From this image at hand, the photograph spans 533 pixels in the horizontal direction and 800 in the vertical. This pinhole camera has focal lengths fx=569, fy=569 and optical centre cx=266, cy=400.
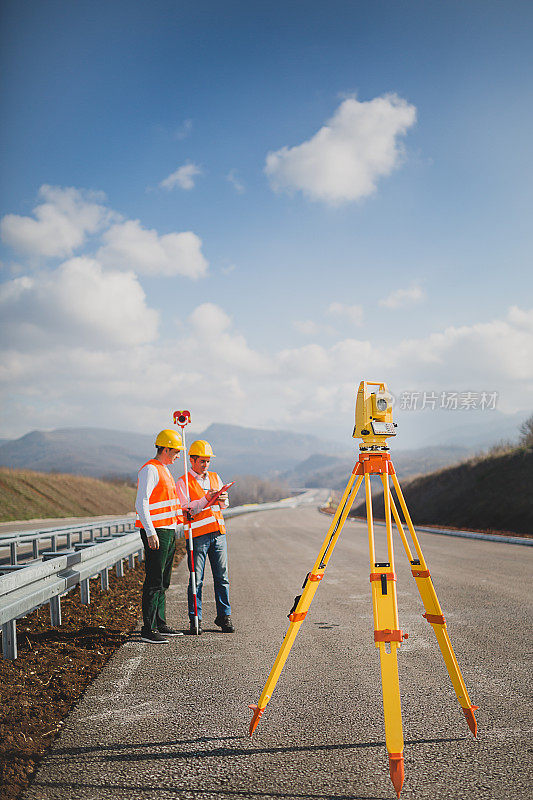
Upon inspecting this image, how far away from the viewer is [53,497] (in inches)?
1954

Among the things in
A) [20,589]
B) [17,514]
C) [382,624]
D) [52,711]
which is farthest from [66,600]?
[17,514]

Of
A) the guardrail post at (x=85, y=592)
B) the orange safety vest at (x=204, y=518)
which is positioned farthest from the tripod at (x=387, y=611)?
the guardrail post at (x=85, y=592)

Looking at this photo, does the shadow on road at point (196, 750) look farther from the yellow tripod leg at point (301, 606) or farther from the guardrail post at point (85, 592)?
the guardrail post at point (85, 592)

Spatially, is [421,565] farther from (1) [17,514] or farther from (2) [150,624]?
(1) [17,514]

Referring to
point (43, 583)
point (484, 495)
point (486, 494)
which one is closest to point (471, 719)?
point (43, 583)

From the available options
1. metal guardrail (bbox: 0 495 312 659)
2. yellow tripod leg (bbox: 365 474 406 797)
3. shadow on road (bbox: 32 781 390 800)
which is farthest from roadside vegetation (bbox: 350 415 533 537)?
shadow on road (bbox: 32 781 390 800)

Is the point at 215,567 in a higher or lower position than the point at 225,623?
higher

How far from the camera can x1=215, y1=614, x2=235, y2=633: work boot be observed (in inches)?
269

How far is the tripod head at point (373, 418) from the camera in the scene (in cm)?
392

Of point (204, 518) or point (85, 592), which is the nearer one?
point (204, 518)

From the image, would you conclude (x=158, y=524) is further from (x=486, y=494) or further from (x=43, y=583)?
(x=486, y=494)

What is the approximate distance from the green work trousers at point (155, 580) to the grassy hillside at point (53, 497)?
32.2 metres

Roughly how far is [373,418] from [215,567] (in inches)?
154

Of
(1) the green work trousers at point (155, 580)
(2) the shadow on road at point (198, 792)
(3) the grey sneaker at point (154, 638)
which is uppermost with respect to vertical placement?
(1) the green work trousers at point (155, 580)
